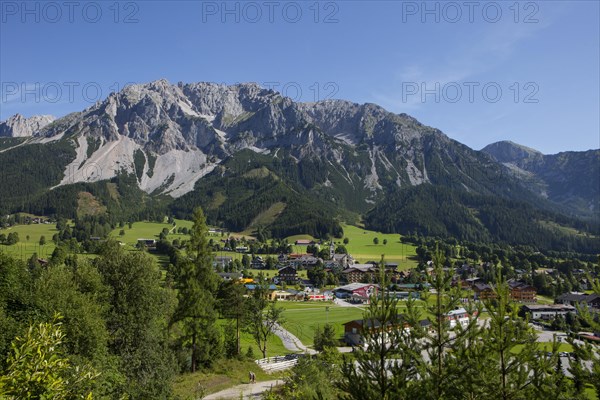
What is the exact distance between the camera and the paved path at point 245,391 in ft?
108

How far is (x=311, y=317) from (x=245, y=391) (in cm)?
6520

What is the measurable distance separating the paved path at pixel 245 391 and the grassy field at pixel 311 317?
36.2m

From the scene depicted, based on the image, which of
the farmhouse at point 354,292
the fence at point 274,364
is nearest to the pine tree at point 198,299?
the fence at point 274,364

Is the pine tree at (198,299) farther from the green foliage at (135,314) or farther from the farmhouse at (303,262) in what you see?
the farmhouse at (303,262)

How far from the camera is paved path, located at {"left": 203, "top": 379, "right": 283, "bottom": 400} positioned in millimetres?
32969

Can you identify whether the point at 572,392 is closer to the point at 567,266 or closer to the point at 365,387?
the point at 365,387

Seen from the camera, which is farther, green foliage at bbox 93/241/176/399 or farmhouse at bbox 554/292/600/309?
farmhouse at bbox 554/292/600/309

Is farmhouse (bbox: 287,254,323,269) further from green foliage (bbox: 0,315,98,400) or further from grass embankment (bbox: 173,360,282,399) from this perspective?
green foliage (bbox: 0,315,98,400)

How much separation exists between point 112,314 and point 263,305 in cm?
2379

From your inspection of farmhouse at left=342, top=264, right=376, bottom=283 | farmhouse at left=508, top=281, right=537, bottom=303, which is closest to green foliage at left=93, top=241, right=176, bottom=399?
farmhouse at left=508, top=281, right=537, bottom=303

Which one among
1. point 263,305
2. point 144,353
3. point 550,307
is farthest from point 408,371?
point 550,307

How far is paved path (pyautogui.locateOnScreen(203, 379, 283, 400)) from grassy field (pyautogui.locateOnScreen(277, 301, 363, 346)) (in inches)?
1424

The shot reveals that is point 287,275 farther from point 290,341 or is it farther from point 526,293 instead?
point 290,341

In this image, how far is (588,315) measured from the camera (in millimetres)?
13180
